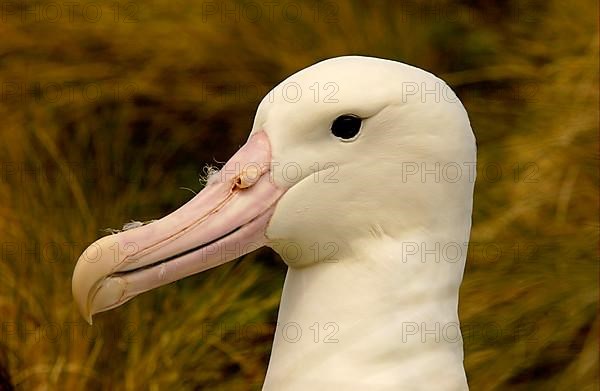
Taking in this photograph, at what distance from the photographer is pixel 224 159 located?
197 inches

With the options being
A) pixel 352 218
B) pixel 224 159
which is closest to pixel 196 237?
pixel 352 218

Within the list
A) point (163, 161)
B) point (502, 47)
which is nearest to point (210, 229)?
point (163, 161)

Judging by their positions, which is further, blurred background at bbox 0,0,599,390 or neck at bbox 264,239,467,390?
blurred background at bbox 0,0,599,390

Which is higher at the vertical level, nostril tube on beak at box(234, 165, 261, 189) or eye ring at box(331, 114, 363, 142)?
eye ring at box(331, 114, 363, 142)

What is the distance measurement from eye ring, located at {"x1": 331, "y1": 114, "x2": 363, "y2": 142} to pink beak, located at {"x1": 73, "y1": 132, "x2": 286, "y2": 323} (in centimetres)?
13

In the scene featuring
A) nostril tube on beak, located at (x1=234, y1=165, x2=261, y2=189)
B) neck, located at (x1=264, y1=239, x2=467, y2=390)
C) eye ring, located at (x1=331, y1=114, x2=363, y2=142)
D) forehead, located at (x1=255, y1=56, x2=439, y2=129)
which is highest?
forehead, located at (x1=255, y1=56, x2=439, y2=129)

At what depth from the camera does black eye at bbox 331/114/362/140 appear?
8.24 feet

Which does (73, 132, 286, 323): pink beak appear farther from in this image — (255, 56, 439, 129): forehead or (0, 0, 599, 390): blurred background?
(0, 0, 599, 390): blurred background

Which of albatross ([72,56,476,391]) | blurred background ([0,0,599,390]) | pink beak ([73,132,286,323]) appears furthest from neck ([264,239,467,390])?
blurred background ([0,0,599,390])

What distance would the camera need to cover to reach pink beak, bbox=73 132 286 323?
248 centimetres

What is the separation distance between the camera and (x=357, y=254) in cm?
256

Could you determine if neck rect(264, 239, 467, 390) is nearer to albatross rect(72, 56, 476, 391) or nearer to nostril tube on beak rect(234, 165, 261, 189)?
albatross rect(72, 56, 476, 391)

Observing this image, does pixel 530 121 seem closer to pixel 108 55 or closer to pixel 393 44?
pixel 393 44

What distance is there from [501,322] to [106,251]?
2.16m
